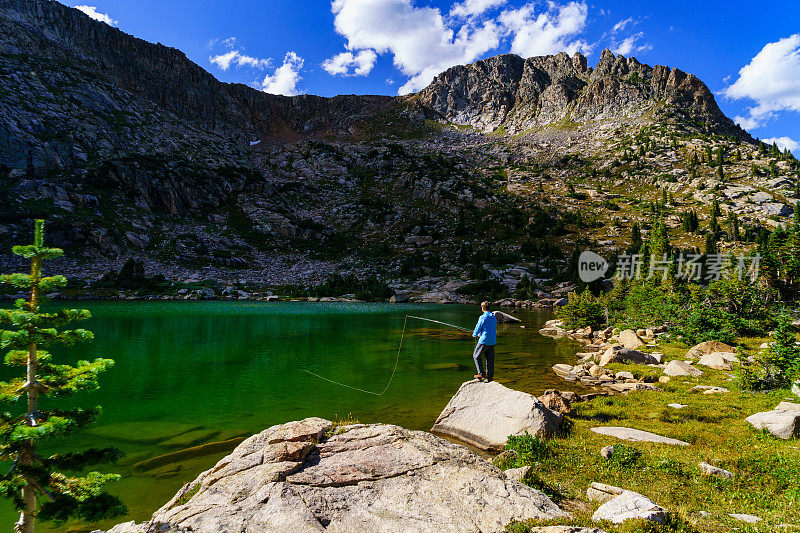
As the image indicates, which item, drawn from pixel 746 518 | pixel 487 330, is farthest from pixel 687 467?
pixel 487 330

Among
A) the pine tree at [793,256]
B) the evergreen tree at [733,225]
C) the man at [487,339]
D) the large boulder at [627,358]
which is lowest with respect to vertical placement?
the large boulder at [627,358]

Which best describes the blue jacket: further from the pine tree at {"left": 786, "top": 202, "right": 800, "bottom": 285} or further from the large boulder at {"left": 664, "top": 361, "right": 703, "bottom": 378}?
the pine tree at {"left": 786, "top": 202, "right": 800, "bottom": 285}

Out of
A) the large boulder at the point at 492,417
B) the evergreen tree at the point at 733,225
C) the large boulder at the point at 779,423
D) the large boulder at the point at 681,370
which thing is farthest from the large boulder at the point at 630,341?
the evergreen tree at the point at 733,225

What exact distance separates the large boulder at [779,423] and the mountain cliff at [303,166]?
271 feet

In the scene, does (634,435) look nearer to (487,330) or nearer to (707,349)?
(487,330)

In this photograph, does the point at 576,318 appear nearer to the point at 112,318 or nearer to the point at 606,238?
the point at 112,318

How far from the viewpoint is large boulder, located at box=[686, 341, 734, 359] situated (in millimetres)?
22516

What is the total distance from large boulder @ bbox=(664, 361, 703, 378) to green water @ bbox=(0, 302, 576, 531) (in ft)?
18.8

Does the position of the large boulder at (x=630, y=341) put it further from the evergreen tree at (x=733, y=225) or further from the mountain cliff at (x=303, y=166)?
the evergreen tree at (x=733, y=225)

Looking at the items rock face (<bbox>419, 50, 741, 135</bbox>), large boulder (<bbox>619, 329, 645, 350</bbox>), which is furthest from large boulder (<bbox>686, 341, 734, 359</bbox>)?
rock face (<bbox>419, 50, 741, 135</bbox>)

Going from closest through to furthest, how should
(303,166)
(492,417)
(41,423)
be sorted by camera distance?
(41,423)
(492,417)
(303,166)

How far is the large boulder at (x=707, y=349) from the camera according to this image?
22.5 m

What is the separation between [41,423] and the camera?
5191 millimetres

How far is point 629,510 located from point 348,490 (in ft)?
16.3
